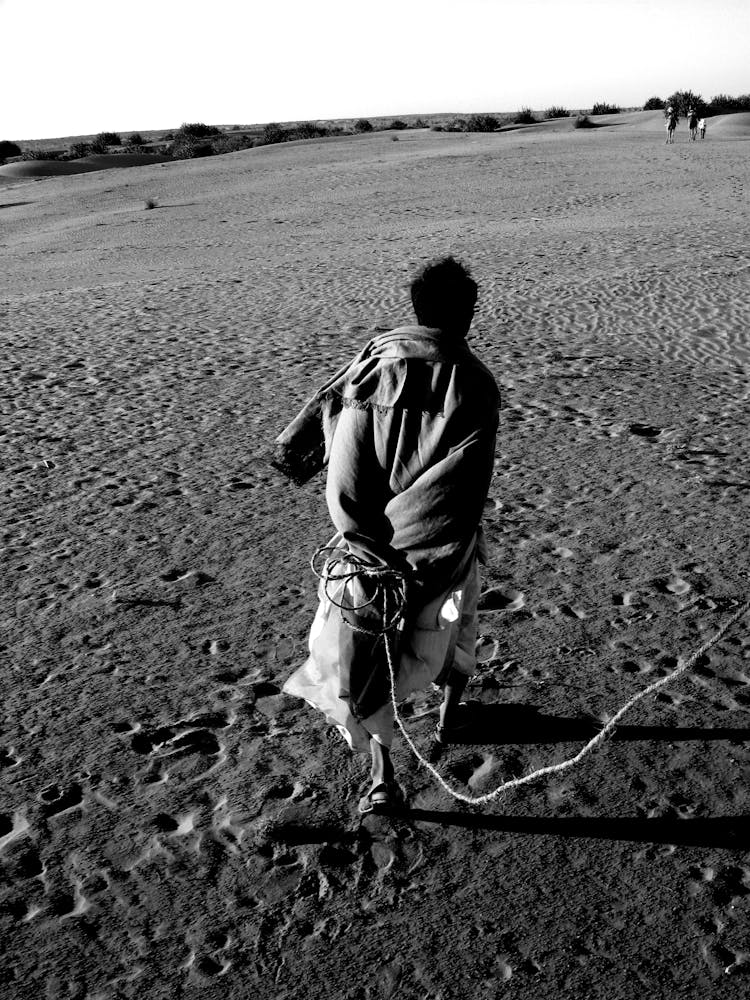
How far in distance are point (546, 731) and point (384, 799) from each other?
2.54ft

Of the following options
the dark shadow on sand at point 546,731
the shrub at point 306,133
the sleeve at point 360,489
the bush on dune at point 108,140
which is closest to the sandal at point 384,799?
the dark shadow on sand at point 546,731

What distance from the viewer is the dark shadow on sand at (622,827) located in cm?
336

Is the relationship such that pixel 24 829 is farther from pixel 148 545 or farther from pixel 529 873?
pixel 148 545

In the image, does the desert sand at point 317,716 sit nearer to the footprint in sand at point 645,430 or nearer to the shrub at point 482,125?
the footprint in sand at point 645,430

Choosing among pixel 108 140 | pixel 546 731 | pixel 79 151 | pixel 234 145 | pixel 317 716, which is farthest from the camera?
pixel 108 140

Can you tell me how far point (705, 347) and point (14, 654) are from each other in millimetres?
6677

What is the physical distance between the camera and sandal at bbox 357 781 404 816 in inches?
136

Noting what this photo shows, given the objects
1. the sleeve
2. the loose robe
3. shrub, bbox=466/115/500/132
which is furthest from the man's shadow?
shrub, bbox=466/115/500/132

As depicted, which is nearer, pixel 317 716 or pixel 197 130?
pixel 317 716

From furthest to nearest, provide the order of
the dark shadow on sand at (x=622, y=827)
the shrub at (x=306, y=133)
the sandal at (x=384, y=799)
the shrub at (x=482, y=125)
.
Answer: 1. the shrub at (x=306, y=133)
2. the shrub at (x=482, y=125)
3. the sandal at (x=384, y=799)
4. the dark shadow on sand at (x=622, y=827)

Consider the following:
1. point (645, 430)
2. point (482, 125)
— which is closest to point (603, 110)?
point (482, 125)

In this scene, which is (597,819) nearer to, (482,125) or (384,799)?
(384,799)

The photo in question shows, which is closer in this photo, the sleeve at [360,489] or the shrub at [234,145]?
the sleeve at [360,489]

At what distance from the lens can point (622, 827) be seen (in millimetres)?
3426
